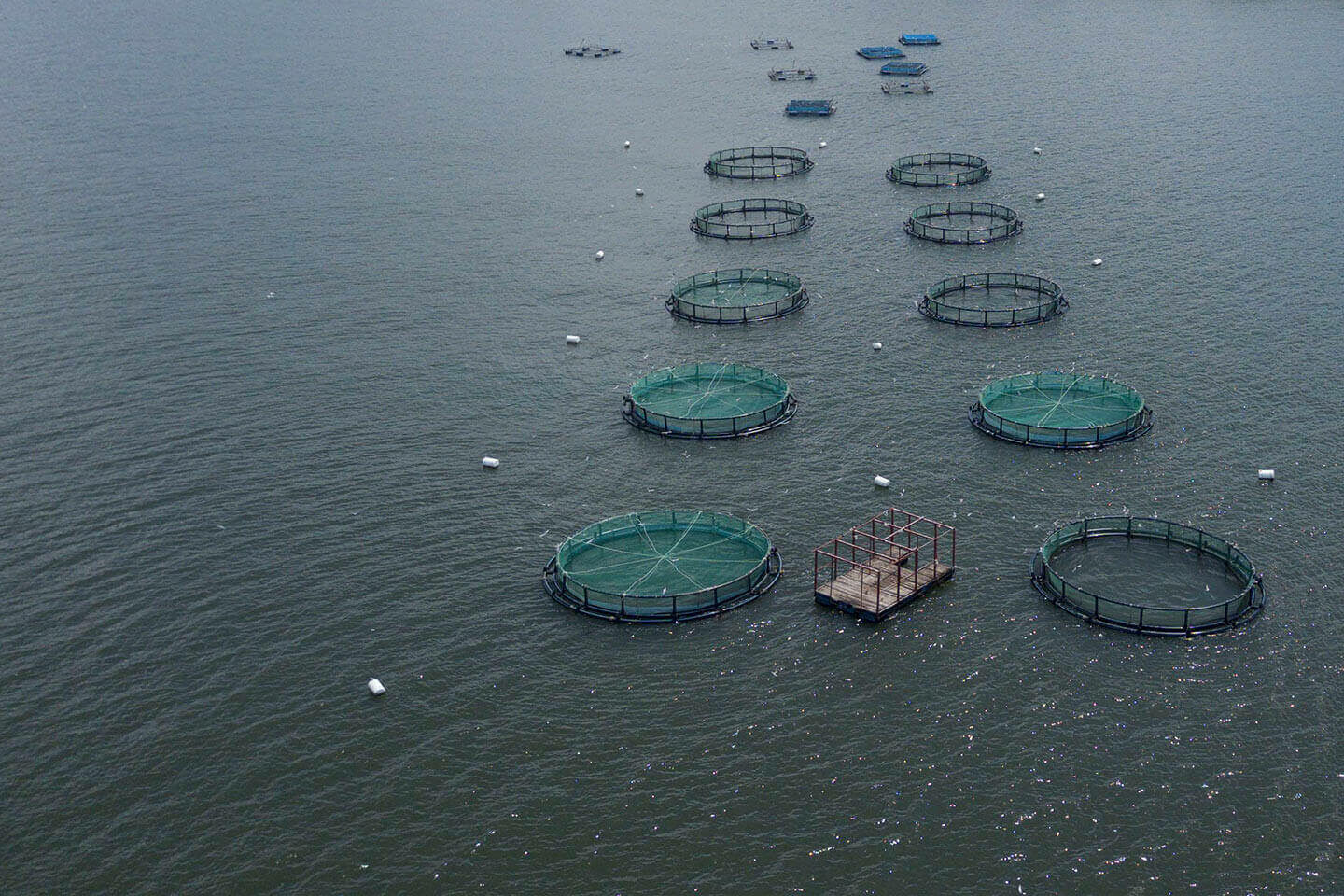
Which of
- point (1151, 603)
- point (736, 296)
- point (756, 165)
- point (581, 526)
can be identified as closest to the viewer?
point (1151, 603)

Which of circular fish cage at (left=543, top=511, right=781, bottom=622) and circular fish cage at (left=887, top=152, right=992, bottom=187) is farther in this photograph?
circular fish cage at (left=887, top=152, right=992, bottom=187)

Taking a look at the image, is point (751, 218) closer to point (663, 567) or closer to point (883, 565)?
point (663, 567)

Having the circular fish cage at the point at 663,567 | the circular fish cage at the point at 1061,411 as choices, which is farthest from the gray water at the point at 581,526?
the circular fish cage at the point at 1061,411

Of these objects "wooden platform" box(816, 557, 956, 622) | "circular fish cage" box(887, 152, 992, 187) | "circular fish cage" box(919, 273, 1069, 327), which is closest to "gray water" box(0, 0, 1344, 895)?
"wooden platform" box(816, 557, 956, 622)

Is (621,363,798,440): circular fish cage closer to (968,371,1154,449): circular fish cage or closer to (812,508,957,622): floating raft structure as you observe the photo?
(968,371,1154,449): circular fish cage

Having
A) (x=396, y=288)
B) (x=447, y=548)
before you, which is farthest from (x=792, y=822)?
(x=396, y=288)

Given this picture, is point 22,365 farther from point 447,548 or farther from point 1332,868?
→ point 1332,868

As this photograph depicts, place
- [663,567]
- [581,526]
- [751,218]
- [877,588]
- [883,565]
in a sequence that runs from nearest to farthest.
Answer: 1. [877,588]
2. [883,565]
3. [663,567]
4. [581,526]
5. [751,218]

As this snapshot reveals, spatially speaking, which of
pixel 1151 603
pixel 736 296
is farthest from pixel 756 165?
pixel 1151 603
